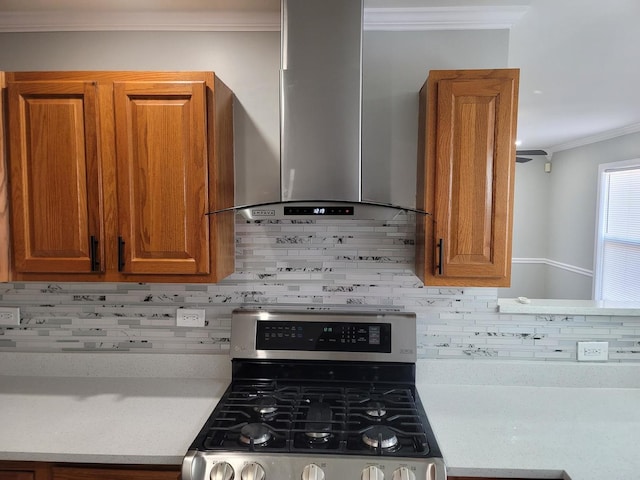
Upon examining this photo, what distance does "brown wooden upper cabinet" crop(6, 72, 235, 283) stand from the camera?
153 cm

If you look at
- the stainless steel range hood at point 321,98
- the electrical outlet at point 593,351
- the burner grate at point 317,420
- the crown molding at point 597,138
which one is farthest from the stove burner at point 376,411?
the crown molding at point 597,138

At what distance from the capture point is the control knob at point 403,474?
3.90ft

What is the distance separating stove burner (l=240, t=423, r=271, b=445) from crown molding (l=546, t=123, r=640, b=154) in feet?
15.4

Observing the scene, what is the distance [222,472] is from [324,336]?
70 centimetres

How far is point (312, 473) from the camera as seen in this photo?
1.20 m

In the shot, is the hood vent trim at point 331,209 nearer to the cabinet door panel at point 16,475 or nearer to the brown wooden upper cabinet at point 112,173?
the brown wooden upper cabinet at point 112,173

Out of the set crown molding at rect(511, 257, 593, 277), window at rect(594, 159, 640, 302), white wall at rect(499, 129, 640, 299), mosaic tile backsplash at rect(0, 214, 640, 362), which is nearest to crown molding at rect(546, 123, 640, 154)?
white wall at rect(499, 129, 640, 299)

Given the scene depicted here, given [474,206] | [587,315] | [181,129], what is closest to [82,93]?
[181,129]

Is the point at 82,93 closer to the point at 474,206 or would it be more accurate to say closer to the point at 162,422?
the point at 162,422

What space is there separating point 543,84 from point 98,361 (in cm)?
318

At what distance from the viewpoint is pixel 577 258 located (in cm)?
539

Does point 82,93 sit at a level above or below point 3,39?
below

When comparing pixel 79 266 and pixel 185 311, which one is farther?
pixel 185 311

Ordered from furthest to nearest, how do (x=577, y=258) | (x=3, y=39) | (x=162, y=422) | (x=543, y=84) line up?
1. (x=577, y=258)
2. (x=543, y=84)
3. (x=3, y=39)
4. (x=162, y=422)
